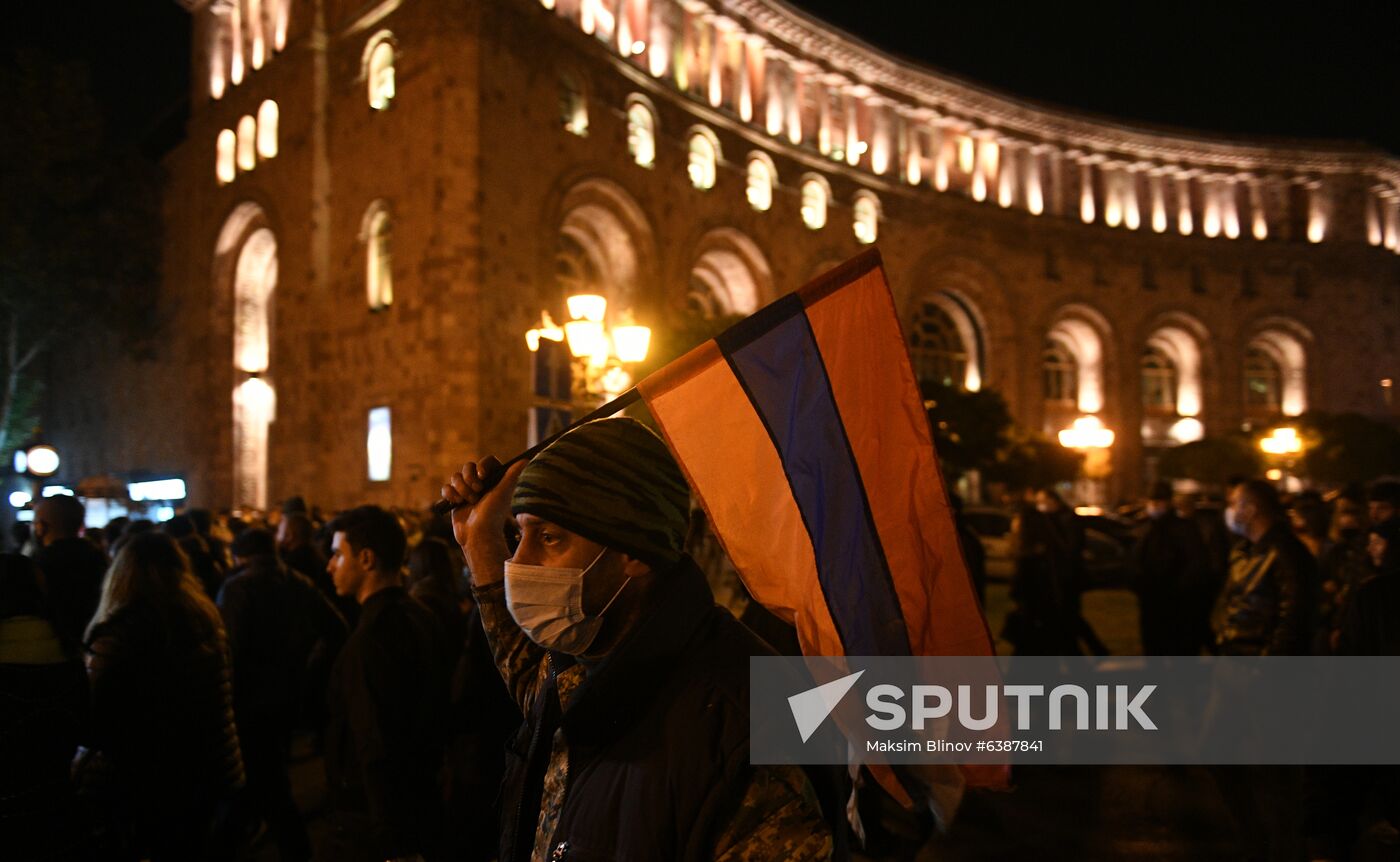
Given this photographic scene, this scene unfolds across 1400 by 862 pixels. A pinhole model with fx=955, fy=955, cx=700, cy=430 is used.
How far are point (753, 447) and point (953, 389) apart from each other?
27.3 m

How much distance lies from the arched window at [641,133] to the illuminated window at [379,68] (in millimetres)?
5761

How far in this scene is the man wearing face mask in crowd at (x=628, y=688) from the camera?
1.54 m

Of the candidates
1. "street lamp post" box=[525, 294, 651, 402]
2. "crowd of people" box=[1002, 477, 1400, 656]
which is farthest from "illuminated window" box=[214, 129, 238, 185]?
"crowd of people" box=[1002, 477, 1400, 656]

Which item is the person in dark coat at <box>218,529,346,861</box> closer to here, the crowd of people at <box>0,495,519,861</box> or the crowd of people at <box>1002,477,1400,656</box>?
the crowd of people at <box>0,495,519,861</box>

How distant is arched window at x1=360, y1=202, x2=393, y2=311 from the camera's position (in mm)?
21219

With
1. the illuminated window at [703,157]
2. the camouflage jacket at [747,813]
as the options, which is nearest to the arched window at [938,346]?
the illuminated window at [703,157]

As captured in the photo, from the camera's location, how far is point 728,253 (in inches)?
1089

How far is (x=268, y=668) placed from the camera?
474cm

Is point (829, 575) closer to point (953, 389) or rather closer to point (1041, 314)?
point (953, 389)

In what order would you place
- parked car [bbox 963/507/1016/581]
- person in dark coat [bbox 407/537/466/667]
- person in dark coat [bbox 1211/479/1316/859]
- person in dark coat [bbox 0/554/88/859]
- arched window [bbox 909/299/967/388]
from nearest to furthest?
person in dark coat [bbox 0/554/88/859]
person in dark coat [bbox 407/537/466/667]
person in dark coat [bbox 1211/479/1316/859]
parked car [bbox 963/507/1016/581]
arched window [bbox 909/299/967/388]

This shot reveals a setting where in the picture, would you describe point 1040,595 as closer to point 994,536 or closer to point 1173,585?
point 1173,585

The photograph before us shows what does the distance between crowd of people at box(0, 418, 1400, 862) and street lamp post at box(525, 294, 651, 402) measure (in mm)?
3768

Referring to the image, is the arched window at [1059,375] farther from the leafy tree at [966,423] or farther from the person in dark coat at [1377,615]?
the person in dark coat at [1377,615]

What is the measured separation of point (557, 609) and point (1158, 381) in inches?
1716
